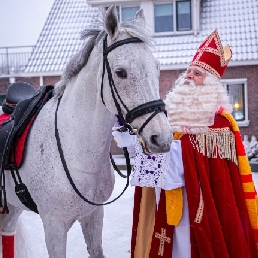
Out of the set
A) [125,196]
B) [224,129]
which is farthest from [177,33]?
[224,129]

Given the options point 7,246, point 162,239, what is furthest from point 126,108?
point 7,246

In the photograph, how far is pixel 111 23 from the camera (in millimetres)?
1960

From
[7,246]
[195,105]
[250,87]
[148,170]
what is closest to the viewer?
[148,170]

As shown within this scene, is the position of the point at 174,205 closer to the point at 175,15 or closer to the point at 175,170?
the point at 175,170

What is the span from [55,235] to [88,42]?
1204mm

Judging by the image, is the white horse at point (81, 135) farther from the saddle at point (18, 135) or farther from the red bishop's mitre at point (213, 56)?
the red bishop's mitre at point (213, 56)

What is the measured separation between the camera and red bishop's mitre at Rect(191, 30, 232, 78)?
291cm

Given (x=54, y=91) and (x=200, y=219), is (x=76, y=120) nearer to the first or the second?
(x=54, y=91)

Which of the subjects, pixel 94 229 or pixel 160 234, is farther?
pixel 160 234

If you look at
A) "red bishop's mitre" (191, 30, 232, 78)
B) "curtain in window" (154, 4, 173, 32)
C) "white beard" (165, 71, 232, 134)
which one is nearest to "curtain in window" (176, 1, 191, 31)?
"curtain in window" (154, 4, 173, 32)

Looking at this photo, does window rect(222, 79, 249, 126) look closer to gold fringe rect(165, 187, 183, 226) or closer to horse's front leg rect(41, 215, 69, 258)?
gold fringe rect(165, 187, 183, 226)

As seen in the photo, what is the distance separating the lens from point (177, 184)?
257cm

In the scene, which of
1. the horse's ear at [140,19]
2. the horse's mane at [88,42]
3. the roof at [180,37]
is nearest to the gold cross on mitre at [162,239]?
the horse's mane at [88,42]

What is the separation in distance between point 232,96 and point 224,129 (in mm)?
10636
